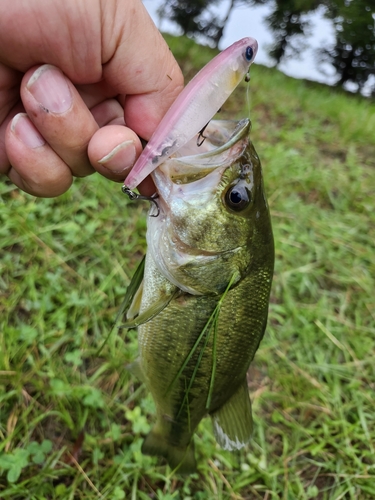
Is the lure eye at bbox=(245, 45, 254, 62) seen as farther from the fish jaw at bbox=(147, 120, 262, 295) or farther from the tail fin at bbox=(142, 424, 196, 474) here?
the tail fin at bbox=(142, 424, 196, 474)

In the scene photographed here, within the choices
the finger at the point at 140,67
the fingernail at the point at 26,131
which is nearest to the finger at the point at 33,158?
the fingernail at the point at 26,131

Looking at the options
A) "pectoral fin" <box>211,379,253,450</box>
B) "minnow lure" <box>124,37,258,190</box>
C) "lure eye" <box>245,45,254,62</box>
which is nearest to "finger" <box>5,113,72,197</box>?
"minnow lure" <box>124,37,258,190</box>

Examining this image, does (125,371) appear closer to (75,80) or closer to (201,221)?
(201,221)

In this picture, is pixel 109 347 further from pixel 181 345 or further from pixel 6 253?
pixel 181 345

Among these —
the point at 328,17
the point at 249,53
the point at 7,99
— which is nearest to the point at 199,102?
the point at 249,53

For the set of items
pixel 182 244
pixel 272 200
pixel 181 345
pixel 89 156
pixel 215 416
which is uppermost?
pixel 89 156

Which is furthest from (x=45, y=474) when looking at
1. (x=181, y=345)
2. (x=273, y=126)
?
(x=273, y=126)

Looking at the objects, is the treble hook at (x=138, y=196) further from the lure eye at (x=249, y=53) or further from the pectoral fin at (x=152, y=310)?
the lure eye at (x=249, y=53)
